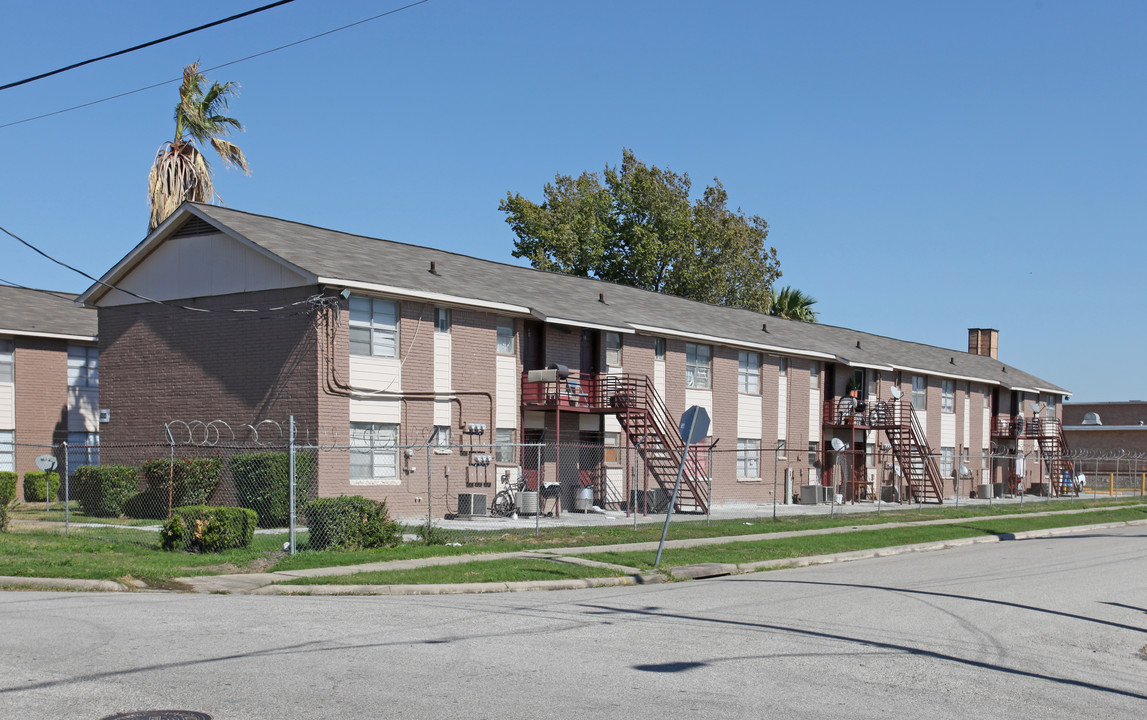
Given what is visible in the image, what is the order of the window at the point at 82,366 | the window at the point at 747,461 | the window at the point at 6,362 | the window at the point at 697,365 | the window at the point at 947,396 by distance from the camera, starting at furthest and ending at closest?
the window at the point at 947,396, the window at the point at 747,461, the window at the point at 697,365, the window at the point at 82,366, the window at the point at 6,362

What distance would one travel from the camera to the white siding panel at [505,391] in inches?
1176

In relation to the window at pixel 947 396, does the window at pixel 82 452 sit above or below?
below

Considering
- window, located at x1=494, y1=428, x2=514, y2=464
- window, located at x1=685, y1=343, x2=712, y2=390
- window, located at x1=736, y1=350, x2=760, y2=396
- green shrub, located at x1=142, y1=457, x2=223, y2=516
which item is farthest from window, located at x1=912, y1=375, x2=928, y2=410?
green shrub, located at x1=142, y1=457, x2=223, y2=516

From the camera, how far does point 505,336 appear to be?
30438mm

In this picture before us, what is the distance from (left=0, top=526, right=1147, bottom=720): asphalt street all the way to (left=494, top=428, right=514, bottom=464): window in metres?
14.7

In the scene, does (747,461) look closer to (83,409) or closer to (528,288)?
(528,288)

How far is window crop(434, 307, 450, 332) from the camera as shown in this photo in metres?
28.4

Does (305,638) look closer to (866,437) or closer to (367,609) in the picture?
(367,609)

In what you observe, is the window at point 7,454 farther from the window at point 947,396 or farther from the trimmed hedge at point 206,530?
the window at point 947,396

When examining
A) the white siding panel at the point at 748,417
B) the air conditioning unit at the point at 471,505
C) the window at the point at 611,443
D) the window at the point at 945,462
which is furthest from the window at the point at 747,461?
the window at the point at 945,462

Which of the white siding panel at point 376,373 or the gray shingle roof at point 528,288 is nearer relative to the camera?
the white siding panel at point 376,373

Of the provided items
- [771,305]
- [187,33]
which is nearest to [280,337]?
[187,33]

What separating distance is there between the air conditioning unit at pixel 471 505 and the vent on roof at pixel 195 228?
931cm

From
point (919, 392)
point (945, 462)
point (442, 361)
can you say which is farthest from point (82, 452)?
point (945, 462)
